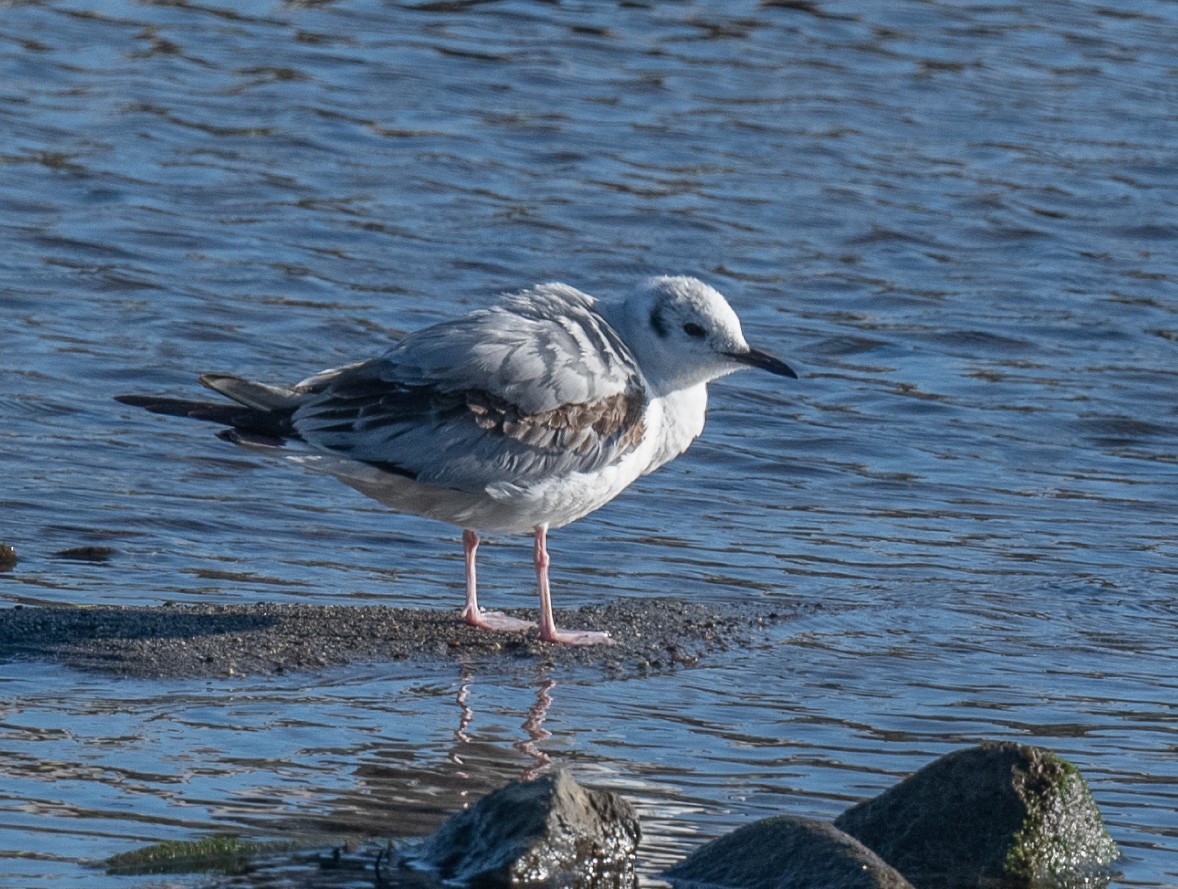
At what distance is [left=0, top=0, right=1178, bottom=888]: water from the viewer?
5.78 m

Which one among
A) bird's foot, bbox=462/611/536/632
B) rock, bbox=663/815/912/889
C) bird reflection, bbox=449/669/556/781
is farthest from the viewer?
bird's foot, bbox=462/611/536/632

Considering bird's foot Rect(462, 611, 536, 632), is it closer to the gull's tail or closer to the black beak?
the gull's tail

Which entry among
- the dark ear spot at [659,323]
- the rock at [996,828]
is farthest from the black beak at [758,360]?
the rock at [996,828]

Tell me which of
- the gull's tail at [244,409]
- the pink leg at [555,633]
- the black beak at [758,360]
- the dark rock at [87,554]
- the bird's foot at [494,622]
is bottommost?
the dark rock at [87,554]

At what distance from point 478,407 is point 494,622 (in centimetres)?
76

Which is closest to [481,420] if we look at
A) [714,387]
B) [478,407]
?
[478,407]

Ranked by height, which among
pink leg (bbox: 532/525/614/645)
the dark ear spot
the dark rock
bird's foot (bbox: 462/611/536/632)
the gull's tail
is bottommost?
the dark rock

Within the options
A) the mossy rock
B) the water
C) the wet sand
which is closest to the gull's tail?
the wet sand

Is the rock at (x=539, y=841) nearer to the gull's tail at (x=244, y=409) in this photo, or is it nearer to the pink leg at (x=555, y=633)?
the pink leg at (x=555, y=633)

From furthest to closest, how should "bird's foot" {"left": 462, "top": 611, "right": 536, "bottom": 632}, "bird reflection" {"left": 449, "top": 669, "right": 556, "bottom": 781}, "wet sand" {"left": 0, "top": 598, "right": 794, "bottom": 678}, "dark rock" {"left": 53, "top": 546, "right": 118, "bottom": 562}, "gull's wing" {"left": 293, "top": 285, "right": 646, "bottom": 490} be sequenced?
"dark rock" {"left": 53, "top": 546, "right": 118, "bottom": 562} → "bird's foot" {"left": 462, "top": 611, "right": 536, "bottom": 632} → "gull's wing" {"left": 293, "top": 285, "right": 646, "bottom": 490} → "wet sand" {"left": 0, "top": 598, "right": 794, "bottom": 678} → "bird reflection" {"left": 449, "top": 669, "right": 556, "bottom": 781}

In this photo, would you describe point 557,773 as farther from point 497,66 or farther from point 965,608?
point 497,66

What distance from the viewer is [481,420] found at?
6805mm

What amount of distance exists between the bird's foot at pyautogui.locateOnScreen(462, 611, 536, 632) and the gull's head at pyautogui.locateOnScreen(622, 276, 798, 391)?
0.96m

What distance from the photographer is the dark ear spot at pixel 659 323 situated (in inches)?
283
